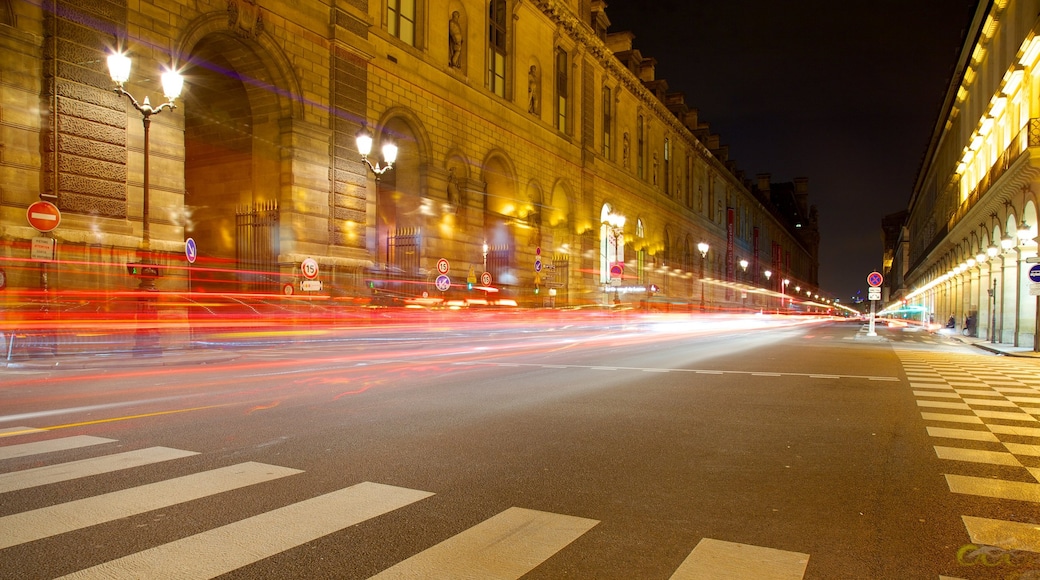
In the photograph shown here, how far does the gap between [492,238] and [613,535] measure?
1330 inches

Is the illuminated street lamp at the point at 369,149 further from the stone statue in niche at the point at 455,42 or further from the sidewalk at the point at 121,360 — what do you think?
the stone statue in niche at the point at 455,42

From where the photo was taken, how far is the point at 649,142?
6131 centimetres

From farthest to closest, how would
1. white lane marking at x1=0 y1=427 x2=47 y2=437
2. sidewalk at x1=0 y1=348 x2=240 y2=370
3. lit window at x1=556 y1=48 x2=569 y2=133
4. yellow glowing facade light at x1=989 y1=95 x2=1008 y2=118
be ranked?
lit window at x1=556 y1=48 x2=569 y2=133
yellow glowing facade light at x1=989 y1=95 x2=1008 y2=118
sidewalk at x1=0 y1=348 x2=240 y2=370
white lane marking at x1=0 y1=427 x2=47 y2=437

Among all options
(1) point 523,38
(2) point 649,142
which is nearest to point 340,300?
(1) point 523,38

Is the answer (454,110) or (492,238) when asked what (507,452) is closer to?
(454,110)

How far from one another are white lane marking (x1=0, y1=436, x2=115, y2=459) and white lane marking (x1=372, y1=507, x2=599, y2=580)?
4423 mm

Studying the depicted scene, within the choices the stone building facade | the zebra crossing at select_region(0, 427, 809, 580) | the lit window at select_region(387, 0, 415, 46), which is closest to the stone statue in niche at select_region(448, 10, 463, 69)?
the lit window at select_region(387, 0, 415, 46)

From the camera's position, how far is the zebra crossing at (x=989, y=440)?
4.06 metres

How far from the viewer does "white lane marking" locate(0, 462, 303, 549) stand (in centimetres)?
376

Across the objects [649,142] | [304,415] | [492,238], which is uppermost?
[649,142]

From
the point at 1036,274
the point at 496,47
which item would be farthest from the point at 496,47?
the point at 1036,274

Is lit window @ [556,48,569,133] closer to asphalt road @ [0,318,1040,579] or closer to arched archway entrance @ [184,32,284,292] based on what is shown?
arched archway entrance @ [184,32,284,292]

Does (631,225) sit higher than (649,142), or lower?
lower

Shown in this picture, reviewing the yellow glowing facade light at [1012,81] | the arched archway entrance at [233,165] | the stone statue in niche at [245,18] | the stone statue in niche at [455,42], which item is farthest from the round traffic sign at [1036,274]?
the stone statue in niche at [245,18]
